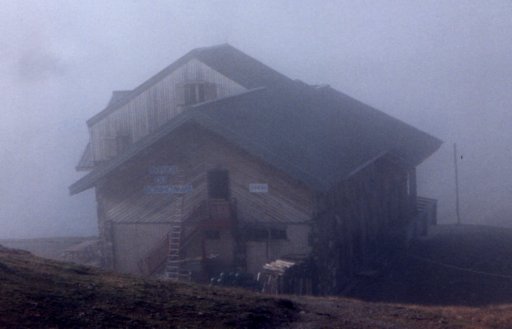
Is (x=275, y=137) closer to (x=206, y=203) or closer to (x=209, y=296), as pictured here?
(x=206, y=203)

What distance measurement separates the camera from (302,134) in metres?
32.8

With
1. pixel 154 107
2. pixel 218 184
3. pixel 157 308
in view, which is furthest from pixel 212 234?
pixel 157 308

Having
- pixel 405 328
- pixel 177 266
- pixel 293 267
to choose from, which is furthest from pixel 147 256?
pixel 405 328

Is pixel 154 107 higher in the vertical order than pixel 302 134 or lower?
higher

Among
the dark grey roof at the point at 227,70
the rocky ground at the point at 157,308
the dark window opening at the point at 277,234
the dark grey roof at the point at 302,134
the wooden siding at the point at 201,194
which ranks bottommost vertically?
the rocky ground at the point at 157,308

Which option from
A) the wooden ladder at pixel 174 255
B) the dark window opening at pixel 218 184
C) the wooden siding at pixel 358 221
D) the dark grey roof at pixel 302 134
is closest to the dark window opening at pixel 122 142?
the dark grey roof at pixel 302 134

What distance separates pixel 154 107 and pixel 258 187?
43.6 ft

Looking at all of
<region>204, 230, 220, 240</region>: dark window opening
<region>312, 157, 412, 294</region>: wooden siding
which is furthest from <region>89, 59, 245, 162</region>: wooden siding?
<region>204, 230, 220, 240</region>: dark window opening

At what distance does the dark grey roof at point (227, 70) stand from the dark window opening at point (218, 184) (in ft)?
37.6

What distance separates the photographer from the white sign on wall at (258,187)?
1109 inches

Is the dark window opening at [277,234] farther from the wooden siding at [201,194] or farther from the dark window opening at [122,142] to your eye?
the dark window opening at [122,142]

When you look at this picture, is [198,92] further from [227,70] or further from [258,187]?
[258,187]

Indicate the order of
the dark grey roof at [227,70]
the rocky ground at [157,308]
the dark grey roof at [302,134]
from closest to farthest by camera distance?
the rocky ground at [157,308], the dark grey roof at [302,134], the dark grey roof at [227,70]

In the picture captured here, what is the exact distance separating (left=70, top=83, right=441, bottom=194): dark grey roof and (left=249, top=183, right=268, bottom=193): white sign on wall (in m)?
1.18
